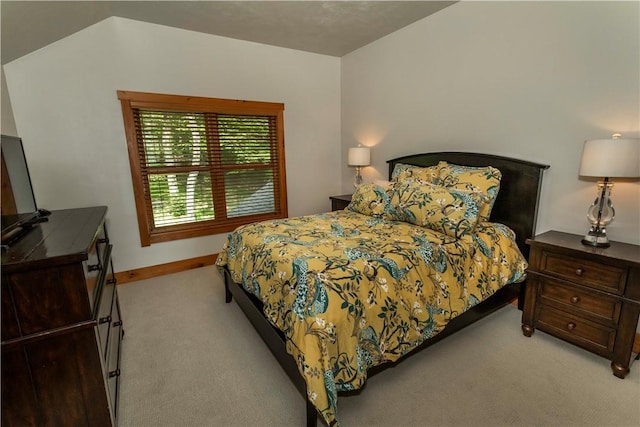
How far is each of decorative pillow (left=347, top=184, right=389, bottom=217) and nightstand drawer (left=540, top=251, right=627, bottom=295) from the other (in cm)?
118

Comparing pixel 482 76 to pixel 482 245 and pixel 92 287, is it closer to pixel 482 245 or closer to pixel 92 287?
pixel 482 245

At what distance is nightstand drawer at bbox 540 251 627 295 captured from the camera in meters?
1.71

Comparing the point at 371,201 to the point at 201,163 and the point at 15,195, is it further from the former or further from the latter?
the point at 15,195

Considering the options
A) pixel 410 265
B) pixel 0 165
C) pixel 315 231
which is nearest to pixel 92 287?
pixel 0 165

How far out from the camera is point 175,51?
9.94 ft

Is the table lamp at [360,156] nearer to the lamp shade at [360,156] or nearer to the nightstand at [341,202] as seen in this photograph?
the lamp shade at [360,156]

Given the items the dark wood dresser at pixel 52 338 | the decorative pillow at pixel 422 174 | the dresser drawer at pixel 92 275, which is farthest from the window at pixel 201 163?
the dark wood dresser at pixel 52 338

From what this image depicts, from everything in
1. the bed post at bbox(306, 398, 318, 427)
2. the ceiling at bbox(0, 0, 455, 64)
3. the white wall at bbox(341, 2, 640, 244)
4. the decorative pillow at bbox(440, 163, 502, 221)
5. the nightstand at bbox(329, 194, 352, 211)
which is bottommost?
the bed post at bbox(306, 398, 318, 427)

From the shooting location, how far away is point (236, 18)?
283cm

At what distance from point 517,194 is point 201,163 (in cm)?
309

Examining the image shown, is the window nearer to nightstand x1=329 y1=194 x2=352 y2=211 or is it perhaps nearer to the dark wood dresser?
nightstand x1=329 y1=194 x2=352 y2=211

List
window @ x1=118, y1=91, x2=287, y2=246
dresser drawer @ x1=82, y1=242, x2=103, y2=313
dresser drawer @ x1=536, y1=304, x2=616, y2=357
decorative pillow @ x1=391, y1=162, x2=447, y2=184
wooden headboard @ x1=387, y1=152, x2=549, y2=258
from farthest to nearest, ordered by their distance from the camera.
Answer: window @ x1=118, y1=91, x2=287, y2=246
decorative pillow @ x1=391, y1=162, x2=447, y2=184
wooden headboard @ x1=387, y1=152, x2=549, y2=258
dresser drawer @ x1=536, y1=304, x2=616, y2=357
dresser drawer @ x1=82, y1=242, x2=103, y2=313

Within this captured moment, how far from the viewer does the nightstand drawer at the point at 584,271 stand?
1.71 metres

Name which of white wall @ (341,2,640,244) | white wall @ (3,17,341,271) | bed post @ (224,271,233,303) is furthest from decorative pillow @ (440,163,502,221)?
white wall @ (3,17,341,271)
